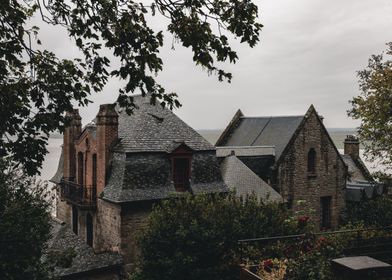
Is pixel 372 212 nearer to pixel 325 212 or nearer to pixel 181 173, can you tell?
pixel 325 212

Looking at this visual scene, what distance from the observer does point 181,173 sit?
22.6 m

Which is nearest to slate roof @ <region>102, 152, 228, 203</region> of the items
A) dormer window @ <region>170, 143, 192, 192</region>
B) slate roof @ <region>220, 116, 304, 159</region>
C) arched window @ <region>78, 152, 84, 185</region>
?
dormer window @ <region>170, 143, 192, 192</region>

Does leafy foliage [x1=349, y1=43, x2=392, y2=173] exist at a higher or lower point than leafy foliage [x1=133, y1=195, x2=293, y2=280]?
higher

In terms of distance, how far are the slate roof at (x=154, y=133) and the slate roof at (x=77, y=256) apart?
18.1 ft

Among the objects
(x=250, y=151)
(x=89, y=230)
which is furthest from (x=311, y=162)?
(x=89, y=230)

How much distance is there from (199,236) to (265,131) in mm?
15792

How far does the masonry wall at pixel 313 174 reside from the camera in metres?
26.8

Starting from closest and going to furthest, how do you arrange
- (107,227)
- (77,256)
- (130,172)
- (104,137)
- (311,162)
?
(130,172) < (77,256) < (107,227) < (104,137) < (311,162)

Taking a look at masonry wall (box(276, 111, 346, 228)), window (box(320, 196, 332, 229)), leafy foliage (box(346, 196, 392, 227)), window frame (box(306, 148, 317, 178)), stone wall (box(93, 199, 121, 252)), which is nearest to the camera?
stone wall (box(93, 199, 121, 252))

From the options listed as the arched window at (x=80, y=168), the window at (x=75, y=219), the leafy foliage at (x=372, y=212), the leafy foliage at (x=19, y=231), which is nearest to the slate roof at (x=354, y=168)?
the leafy foliage at (x=372, y=212)

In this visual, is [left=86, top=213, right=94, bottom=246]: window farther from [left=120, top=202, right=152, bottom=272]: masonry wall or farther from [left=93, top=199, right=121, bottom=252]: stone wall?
[left=120, top=202, right=152, bottom=272]: masonry wall

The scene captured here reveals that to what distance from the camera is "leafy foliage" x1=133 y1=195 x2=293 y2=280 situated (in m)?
16.0

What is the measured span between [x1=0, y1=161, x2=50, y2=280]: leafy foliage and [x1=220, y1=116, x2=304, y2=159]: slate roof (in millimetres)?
15728

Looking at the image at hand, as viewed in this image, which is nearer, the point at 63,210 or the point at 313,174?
the point at 313,174
